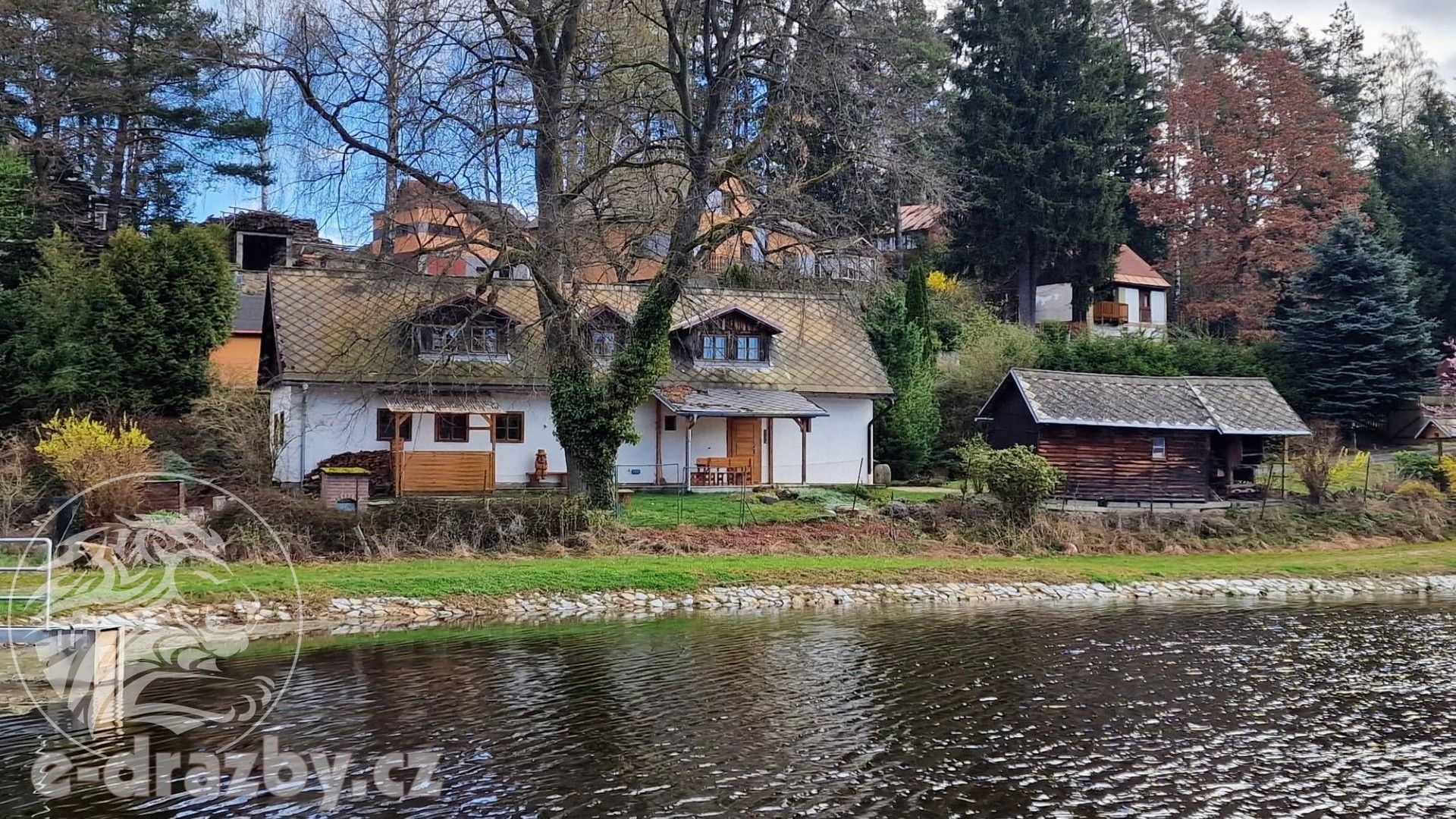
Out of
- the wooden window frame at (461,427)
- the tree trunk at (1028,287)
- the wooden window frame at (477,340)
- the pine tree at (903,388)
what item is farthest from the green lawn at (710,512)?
the tree trunk at (1028,287)

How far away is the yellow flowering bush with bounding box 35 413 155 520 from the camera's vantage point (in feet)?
63.1

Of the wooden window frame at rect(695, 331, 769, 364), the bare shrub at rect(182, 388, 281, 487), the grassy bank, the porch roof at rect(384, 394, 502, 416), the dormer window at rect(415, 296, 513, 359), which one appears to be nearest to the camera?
the grassy bank

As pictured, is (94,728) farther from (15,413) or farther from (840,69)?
(15,413)

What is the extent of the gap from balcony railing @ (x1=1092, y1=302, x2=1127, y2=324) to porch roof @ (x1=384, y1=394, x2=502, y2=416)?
3088 centimetres

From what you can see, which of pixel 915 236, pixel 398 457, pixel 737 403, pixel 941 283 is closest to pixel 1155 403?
pixel 737 403

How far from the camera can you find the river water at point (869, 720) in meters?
9.36

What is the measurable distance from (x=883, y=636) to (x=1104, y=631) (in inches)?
146

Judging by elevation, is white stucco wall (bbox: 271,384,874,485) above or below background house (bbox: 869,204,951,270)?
below

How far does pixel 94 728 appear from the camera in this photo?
36.3ft

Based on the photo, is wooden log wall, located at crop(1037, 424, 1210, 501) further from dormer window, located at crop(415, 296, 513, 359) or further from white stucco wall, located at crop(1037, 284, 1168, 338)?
white stucco wall, located at crop(1037, 284, 1168, 338)

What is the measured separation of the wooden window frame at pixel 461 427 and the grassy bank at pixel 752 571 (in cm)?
909

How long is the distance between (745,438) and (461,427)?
8.05 m

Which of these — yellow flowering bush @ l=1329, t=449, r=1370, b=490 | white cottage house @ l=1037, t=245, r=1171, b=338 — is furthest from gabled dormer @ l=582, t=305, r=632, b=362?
white cottage house @ l=1037, t=245, r=1171, b=338

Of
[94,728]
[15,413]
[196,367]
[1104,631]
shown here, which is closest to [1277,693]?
[1104,631]
